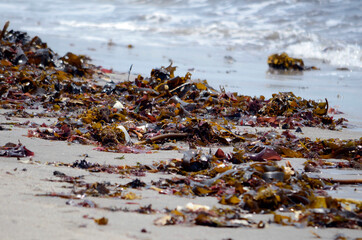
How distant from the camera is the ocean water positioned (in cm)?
828

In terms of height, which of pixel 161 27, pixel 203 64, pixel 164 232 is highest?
pixel 161 27

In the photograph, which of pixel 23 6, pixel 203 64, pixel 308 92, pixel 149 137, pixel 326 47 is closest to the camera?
pixel 149 137

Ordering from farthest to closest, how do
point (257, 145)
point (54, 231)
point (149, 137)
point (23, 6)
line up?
point (23, 6) < point (149, 137) < point (257, 145) < point (54, 231)

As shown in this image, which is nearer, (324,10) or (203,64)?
(203,64)

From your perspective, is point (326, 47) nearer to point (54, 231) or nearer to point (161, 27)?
point (161, 27)

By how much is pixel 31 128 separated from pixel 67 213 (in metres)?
2.30

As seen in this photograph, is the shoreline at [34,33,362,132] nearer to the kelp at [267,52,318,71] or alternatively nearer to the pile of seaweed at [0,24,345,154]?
the kelp at [267,52,318,71]

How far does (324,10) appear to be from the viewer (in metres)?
16.2

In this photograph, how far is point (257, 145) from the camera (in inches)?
148

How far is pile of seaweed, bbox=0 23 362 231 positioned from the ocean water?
4.70 feet

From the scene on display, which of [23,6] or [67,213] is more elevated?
[23,6]

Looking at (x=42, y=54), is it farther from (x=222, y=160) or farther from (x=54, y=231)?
(x=54, y=231)

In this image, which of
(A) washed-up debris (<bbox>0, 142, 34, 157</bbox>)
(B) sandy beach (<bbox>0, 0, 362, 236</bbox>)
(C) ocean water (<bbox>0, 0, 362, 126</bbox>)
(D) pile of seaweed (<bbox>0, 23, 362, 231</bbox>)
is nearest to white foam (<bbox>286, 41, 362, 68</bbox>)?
(C) ocean water (<bbox>0, 0, 362, 126</bbox>)

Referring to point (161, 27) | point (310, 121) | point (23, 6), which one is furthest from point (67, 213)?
point (23, 6)
